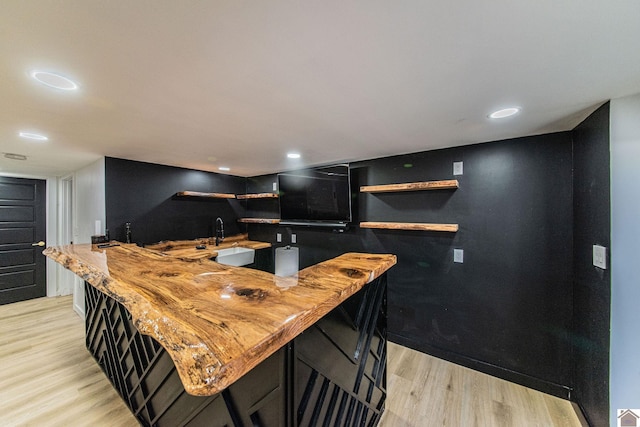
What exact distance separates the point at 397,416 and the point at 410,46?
237cm

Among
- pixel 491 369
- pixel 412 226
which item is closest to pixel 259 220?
pixel 412 226

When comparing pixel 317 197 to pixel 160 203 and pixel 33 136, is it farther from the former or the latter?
pixel 33 136

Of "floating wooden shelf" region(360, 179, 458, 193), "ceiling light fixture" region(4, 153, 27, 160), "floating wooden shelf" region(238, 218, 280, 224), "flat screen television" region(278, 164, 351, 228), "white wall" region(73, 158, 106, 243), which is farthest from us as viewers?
"floating wooden shelf" region(238, 218, 280, 224)

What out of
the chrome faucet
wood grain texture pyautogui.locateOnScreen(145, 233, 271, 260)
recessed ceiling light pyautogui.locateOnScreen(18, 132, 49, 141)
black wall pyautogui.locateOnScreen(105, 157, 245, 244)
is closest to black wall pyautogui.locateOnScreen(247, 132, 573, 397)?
wood grain texture pyautogui.locateOnScreen(145, 233, 271, 260)

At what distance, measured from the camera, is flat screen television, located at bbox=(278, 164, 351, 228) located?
302 cm

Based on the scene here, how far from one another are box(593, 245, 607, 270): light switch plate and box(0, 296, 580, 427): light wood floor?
1.21 metres

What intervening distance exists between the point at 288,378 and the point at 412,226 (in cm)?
206

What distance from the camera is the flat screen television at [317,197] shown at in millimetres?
3018

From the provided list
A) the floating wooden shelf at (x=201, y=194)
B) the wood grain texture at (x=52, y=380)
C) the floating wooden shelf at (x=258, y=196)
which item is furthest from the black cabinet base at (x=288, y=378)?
the floating wooden shelf at (x=258, y=196)

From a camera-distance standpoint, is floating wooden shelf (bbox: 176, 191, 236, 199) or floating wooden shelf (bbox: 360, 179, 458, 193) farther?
floating wooden shelf (bbox: 176, 191, 236, 199)

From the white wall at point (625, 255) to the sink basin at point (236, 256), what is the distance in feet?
12.2

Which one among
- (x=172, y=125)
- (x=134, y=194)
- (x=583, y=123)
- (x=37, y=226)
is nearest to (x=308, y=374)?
(x=172, y=125)

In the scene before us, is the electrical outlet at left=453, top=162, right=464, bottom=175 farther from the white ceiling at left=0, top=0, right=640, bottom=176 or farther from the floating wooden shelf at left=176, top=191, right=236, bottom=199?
the floating wooden shelf at left=176, top=191, right=236, bottom=199

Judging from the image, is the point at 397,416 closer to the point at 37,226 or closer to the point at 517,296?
the point at 517,296
